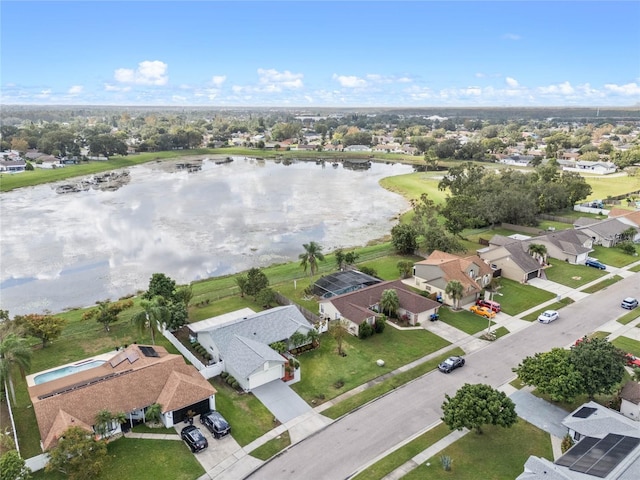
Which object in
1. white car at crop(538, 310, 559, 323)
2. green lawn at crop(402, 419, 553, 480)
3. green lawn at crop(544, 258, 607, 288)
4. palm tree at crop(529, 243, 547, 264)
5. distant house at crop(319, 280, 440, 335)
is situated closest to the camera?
green lawn at crop(402, 419, 553, 480)

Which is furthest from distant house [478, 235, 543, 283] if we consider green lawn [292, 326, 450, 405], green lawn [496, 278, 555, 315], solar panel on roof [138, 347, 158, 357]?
solar panel on roof [138, 347, 158, 357]

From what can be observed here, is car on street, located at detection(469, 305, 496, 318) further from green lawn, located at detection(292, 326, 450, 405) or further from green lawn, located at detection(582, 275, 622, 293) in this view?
green lawn, located at detection(582, 275, 622, 293)

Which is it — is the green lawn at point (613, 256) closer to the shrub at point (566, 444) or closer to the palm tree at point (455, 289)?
the palm tree at point (455, 289)

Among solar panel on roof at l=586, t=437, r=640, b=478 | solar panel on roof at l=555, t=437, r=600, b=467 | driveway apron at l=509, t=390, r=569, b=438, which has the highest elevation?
solar panel on roof at l=586, t=437, r=640, b=478

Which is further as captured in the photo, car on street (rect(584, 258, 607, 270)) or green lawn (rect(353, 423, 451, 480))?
car on street (rect(584, 258, 607, 270))

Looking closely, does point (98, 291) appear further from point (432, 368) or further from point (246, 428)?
point (432, 368)

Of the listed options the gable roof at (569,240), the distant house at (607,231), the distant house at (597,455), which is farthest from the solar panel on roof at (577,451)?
the distant house at (607,231)
